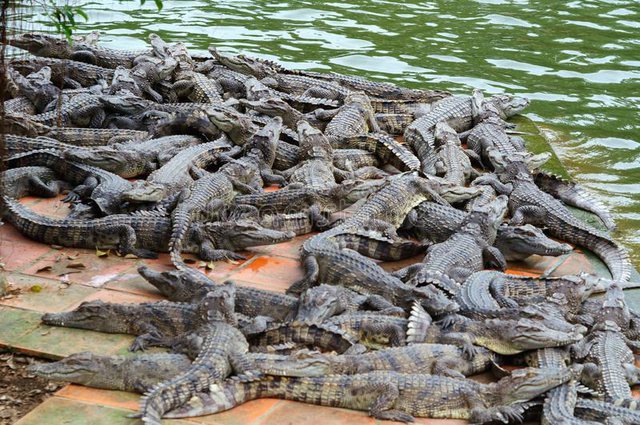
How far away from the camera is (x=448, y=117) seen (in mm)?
10023

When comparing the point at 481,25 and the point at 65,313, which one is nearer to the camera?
the point at 65,313

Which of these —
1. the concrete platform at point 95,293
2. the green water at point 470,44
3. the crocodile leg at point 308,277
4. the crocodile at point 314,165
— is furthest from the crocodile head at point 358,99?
the crocodile leg at point 308,277

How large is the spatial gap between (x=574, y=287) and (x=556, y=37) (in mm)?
10086

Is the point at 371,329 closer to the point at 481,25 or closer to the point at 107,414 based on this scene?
the point at 107,414

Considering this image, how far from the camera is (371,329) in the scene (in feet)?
18.1

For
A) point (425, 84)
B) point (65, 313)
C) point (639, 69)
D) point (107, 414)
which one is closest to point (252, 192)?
point (65, 313)

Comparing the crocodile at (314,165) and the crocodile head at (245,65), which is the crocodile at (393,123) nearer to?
the crocodile at (314,165)

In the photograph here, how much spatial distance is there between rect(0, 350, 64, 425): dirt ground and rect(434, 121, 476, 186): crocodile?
4.24 meters

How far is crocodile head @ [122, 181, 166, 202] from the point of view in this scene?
6.99 meters

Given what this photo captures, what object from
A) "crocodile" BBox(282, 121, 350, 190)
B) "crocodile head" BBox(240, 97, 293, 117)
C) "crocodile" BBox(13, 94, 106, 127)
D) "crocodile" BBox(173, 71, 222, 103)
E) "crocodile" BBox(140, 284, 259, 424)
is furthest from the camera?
"crocodile" BBox(173, 71, 222, 103)

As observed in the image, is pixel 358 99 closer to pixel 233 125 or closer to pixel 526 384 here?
pixel 233 125

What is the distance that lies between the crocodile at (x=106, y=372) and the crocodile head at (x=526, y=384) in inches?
64.2

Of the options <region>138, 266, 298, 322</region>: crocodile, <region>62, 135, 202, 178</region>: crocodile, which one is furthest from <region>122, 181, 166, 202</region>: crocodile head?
<region>138, 266, 298, 322</region>: crocodile

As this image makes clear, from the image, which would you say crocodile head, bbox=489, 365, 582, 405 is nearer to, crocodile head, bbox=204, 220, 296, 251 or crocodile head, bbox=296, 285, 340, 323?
crocodile head, bbox=296, 285, 340, 323
